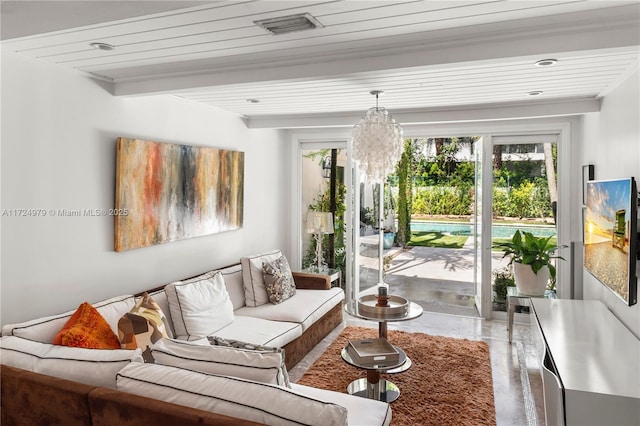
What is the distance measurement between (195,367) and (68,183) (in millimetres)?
1715

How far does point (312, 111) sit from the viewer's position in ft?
14.4

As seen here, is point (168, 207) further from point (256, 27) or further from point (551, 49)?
point (551, 49)

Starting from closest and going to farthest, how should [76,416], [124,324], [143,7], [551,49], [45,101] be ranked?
[143,7], [76,416], [551,49], [124,324], [45,101]

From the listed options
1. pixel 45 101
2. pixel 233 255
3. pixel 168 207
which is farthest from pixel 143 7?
Answer: pixel 233 255

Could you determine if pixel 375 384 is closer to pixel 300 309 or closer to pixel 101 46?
pixel 300 309

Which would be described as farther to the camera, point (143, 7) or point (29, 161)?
point (29, 161)

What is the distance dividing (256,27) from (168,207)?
6.43ft

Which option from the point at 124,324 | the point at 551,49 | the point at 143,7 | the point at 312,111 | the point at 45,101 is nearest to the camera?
the point at 143,7

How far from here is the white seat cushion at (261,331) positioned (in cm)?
316

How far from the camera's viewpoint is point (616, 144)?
3.12m

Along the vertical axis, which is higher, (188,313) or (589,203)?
(589,203)

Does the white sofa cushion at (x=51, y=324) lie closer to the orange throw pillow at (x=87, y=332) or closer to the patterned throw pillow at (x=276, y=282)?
the orange throw pillow at (x=87, y=332)

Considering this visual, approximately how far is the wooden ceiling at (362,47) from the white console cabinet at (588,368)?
161cm

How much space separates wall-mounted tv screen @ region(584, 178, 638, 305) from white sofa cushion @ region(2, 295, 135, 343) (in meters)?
3.00
